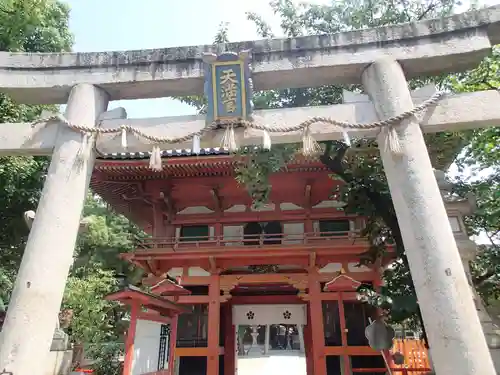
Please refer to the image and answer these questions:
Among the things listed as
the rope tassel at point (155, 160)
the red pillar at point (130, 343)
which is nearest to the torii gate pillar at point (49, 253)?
the rope tassel at point (155, 160)

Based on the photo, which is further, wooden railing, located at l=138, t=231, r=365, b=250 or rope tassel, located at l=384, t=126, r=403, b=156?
wooden railing, located at l=138, t=231, r=365, b=250

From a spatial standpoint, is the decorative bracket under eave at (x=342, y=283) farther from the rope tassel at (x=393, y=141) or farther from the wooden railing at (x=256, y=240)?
the rope tassel at (x=393, y=141)

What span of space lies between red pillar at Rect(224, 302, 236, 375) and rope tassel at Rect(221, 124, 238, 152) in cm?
742

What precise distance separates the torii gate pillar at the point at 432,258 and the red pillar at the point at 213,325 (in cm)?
607

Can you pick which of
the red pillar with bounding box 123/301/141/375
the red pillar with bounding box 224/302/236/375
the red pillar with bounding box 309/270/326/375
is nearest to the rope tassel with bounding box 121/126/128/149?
the red pillar with bounding box 123/301/141/375

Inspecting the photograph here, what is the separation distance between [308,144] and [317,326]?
579 cm

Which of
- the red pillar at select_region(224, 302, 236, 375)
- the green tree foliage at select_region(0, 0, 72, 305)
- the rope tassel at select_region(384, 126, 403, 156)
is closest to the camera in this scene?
the rope tassel at select_region(384, 126, 403, 156)

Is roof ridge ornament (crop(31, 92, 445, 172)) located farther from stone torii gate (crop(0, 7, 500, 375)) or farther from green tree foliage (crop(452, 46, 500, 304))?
→ green tree foliage (crop(452, 46, 500, 304))

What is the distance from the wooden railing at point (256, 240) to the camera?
8430mm

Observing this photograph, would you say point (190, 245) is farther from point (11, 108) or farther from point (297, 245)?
point (11, 108)

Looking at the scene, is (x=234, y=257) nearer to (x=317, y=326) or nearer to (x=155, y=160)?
(x=317, y=326)

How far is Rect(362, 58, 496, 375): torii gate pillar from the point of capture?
2.97 metres

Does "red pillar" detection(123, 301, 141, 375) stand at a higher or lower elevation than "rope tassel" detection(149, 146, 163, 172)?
lower

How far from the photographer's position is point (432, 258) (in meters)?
3.23
